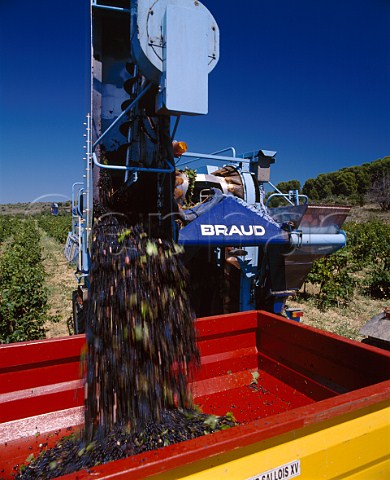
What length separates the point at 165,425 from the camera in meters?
2.29

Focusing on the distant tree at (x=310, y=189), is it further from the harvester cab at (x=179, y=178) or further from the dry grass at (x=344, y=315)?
the harvester cab at (x=179, y=178)

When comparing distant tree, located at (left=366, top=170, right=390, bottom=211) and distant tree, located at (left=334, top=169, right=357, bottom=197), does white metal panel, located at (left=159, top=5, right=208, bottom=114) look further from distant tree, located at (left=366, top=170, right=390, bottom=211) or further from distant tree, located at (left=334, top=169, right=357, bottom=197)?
distant tree, located at (left=334, top=169, right=357, bottom=197)

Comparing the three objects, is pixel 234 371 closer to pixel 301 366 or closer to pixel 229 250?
pixel 301 366

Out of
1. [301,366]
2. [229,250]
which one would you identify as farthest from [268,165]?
[301,366]

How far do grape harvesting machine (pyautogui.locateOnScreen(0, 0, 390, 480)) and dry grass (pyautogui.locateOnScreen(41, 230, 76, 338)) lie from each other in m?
3.24

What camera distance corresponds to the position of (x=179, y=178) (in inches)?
146

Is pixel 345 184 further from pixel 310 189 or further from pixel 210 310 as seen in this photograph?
Answer: pixel 210 310

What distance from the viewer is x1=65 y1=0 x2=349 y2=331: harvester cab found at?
207 cm

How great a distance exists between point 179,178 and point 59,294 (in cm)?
668

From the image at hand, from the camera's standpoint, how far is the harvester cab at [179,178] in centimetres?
207

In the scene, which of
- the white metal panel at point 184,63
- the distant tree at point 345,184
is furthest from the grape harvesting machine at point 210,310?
the distant tree at point 345,184

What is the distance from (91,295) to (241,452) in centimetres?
146

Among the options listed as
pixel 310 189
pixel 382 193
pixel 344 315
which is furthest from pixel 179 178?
pixel 310 189

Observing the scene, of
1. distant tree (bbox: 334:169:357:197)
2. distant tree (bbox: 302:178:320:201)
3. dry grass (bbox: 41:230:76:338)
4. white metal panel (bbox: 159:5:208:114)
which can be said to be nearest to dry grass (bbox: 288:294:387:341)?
dry grass (bbox: 41:230:76:338)
